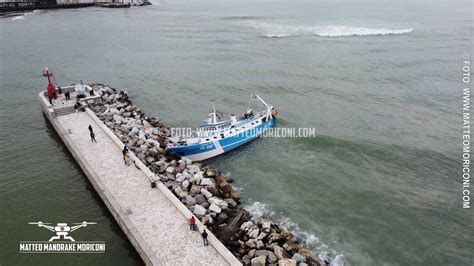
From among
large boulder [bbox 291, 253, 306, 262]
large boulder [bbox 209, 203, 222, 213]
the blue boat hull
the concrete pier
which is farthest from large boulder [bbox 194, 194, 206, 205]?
the blue boat hull

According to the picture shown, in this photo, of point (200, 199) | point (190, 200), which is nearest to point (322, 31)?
point (200, 199)

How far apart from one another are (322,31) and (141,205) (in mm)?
82160

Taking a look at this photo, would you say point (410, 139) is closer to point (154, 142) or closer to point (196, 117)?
point (196, 117)

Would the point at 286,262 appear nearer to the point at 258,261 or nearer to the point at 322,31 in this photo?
the point at 258,261

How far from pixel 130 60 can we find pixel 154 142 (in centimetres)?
3944

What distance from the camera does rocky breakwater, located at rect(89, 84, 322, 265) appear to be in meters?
19.8

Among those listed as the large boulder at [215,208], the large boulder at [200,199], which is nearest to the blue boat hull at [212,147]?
the large boulder at [200,199]

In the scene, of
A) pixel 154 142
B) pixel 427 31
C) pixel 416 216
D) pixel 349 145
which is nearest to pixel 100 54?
pixel 154 142

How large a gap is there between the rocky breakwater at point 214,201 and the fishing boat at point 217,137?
1.40 meters

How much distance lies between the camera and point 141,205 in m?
21.6

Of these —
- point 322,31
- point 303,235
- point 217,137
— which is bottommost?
point 303,235

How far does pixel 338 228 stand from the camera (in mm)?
24156

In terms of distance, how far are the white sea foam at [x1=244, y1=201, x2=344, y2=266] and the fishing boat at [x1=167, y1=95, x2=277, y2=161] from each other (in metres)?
7.78

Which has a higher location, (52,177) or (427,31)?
(427,31)
